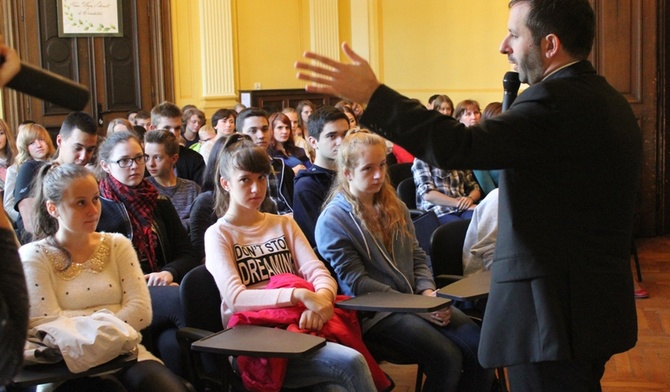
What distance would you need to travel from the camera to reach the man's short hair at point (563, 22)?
6.22ft

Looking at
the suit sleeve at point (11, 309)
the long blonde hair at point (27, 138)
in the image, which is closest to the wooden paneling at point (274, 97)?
the long blonde hair at point (27, 138)

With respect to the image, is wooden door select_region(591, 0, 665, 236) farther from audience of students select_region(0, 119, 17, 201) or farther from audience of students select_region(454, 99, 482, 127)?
audience of students select_region(0, 119, 17, 201)

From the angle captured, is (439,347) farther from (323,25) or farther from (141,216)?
(323,25)

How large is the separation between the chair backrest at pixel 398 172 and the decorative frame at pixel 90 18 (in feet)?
18.6

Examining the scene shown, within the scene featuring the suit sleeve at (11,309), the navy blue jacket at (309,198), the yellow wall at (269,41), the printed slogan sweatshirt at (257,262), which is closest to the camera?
the suit sleeve at (11,309)

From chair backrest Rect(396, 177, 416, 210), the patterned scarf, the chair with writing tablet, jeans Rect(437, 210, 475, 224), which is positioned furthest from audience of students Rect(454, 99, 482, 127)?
the chair with writing tablet

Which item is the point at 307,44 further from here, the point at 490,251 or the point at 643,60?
the point at 490,251

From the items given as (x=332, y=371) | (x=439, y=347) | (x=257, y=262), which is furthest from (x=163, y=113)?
(x=332, y=371)

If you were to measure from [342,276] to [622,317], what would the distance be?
1367mm

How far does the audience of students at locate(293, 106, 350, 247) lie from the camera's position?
12.7 feet

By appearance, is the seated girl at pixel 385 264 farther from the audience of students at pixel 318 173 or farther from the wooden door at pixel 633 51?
the wooden door at pixel 633 51

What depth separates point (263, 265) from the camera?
118 inches

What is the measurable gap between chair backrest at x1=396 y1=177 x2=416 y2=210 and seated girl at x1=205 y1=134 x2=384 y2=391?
2.05m

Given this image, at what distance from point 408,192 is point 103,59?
606 centimetres
